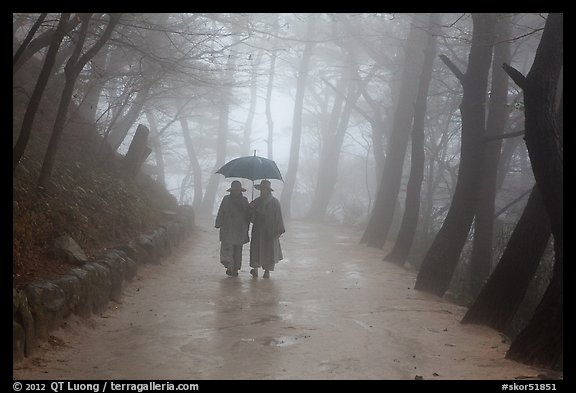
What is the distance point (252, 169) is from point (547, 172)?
20.1 ft

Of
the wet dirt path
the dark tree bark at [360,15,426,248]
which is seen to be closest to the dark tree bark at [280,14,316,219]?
the dark tree bark at [360,15,426,248]

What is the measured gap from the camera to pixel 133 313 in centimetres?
806

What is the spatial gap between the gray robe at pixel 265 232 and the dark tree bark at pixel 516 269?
4.66 metres

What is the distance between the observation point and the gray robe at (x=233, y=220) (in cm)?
1130

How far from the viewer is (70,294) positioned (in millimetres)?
6758

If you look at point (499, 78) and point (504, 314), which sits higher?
point (499, 78)

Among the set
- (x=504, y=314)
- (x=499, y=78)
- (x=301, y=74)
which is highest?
(x=301, y=74)

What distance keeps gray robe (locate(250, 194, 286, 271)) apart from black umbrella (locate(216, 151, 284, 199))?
1.77 feet

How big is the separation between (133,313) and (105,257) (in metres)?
1.14

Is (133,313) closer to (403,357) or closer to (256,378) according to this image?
(256,378)

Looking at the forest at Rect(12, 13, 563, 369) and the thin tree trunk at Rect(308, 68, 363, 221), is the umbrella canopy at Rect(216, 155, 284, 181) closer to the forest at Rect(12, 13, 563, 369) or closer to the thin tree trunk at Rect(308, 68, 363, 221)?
the forest at Rect(12, 13, 563, 369)

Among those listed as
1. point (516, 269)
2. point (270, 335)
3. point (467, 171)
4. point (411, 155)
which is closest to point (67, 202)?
point (270, 335)
